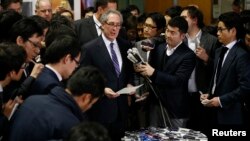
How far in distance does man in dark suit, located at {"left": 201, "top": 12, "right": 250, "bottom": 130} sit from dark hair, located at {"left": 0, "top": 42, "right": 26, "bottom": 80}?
2.04 metres

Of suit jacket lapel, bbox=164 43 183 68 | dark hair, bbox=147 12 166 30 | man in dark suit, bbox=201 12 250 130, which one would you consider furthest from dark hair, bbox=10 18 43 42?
dark hair, bbox=147 12 166 30

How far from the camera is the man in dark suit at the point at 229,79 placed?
4121 millimetres

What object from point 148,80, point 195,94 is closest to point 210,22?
point 195,94

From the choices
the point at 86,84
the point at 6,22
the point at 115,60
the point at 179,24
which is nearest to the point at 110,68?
the point at 115,60

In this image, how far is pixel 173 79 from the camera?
4.14 metres

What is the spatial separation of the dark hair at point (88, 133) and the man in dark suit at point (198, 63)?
2.88m

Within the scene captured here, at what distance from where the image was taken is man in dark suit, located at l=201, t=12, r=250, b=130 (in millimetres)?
4121

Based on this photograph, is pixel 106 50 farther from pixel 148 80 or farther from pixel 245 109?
pixel 245 109

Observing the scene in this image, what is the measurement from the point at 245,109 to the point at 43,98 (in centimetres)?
277

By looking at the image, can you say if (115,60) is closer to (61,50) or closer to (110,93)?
(110,93)

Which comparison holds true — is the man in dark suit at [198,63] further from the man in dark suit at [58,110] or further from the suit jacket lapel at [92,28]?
the man in dark suit at [58,110]

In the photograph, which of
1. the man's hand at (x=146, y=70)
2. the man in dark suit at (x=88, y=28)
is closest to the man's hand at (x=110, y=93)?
the man's hand at (x=146, y=70)

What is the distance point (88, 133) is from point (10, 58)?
1.16 m

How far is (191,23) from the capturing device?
199 inches
